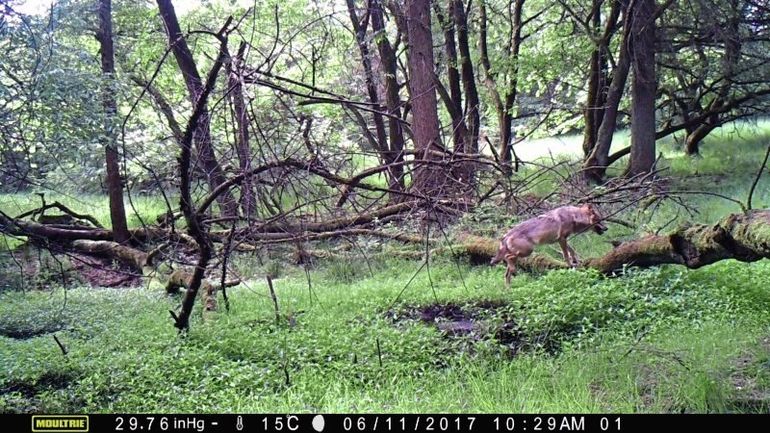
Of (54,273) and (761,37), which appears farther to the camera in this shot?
(761,37)

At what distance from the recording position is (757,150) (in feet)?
50.4

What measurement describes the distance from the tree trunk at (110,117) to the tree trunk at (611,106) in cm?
870

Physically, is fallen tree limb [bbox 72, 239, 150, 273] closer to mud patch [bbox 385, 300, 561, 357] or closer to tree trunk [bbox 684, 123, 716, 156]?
mud patch [bbox 385, 300, 561, 357]

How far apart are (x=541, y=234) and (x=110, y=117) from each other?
5.59 m

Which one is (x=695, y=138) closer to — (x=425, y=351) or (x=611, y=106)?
(x=611, y=106)

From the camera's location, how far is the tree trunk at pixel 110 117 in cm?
840

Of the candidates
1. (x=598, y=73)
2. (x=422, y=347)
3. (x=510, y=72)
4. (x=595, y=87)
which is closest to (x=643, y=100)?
(x=598, y=73)

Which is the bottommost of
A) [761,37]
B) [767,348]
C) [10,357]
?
[767,348]

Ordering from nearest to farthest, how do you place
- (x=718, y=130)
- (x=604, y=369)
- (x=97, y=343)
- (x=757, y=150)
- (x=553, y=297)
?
(x=604, y=369) < (x=97, y=343) < (x=553, y=297) < (x=757, y=150) < (x=718, y=130)

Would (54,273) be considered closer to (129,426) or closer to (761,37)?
(129,426)

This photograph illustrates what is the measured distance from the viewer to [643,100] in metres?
13.2

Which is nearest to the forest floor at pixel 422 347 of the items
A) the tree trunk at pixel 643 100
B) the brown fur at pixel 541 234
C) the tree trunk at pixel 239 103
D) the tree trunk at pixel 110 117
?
the brown fur at pixel 541 234

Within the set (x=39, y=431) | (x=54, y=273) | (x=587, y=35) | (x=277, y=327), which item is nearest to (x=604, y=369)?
(x=277, y=327)

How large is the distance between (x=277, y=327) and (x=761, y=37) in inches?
463
